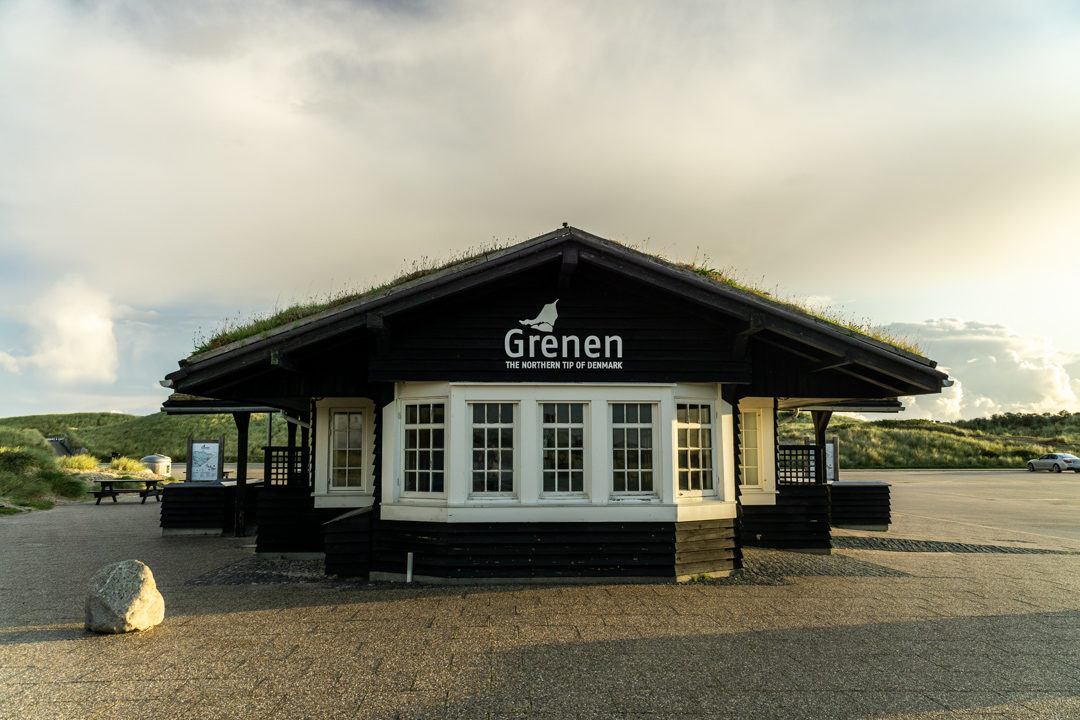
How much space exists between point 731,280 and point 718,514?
355cm

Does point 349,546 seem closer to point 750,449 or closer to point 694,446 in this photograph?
point 694,446

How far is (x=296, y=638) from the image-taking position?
715 cm

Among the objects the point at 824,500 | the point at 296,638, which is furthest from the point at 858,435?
the point at 296,638

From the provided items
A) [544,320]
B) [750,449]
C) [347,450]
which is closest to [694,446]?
[544,320]

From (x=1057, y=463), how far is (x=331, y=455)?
1820 inches

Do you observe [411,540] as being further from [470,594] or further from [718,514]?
[718,514]

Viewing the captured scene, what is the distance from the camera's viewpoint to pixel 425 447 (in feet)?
32.8

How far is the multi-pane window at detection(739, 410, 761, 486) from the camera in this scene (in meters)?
13.1

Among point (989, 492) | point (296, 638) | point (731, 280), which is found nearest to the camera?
point (296, 638)

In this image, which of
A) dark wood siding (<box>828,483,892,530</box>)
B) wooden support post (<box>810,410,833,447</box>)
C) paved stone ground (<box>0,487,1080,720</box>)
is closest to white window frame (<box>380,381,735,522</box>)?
paved stone ground (<box>0,487,1080,720</box>)

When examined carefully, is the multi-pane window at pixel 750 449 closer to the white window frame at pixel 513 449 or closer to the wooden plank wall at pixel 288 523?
the white window frame at pixel 513 449

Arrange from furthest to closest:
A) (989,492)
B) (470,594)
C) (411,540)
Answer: (989,492) → (411,540) → (470,594)

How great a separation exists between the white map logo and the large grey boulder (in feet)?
17.4

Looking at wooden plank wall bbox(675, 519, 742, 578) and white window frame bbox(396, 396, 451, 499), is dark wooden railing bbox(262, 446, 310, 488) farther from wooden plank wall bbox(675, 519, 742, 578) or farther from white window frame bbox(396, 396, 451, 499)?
wooden plank wall bbox(675, 519, 742, 578)
